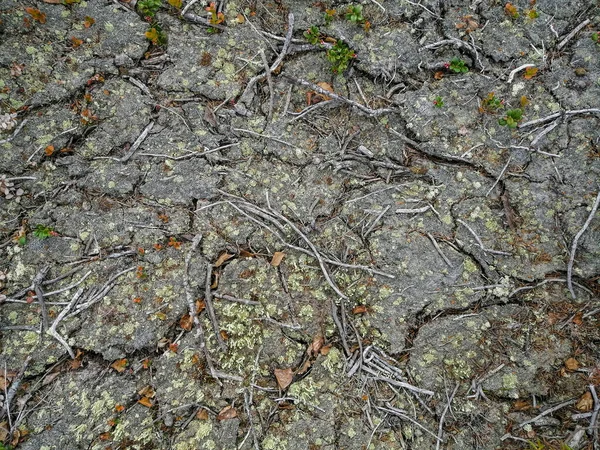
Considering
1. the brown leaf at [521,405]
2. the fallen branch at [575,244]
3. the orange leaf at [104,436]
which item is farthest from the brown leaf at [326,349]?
the fallen branch at [575,244]

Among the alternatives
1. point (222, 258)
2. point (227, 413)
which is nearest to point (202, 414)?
point (227, 413)

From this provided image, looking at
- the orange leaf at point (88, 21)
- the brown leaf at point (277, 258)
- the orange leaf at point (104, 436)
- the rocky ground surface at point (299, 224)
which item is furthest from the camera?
the orange leaf at point (88, 21)

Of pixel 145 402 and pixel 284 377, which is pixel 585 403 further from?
pixel 145 402

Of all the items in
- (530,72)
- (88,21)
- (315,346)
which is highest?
(530,72)

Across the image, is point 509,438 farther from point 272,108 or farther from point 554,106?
point 272,108

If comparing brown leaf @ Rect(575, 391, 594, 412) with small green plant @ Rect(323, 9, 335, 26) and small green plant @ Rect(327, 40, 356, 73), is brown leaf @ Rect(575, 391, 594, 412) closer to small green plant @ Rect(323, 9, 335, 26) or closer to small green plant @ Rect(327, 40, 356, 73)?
small green plant @ Rect(327, 40, 356, 73)

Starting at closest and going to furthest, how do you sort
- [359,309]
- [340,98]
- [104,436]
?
[104,436] → [359,309] → [340,98]

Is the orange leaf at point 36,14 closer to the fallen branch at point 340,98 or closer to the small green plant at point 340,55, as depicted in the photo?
the fallen branch at point 340,98

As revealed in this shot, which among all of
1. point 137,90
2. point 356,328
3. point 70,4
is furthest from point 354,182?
point 70,4
